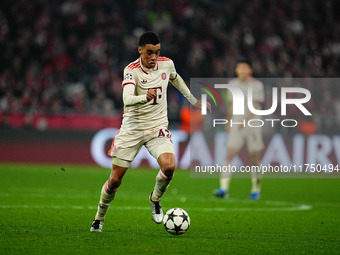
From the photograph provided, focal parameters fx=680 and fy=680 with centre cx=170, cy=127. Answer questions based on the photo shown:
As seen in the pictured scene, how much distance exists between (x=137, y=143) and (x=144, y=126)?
0.21m

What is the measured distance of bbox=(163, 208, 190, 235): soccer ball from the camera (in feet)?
24.1

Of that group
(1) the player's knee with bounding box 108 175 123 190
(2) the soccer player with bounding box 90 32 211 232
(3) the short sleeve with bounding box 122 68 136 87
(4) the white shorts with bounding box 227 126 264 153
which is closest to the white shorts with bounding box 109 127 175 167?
(2) the soccer player with bounding box 90 32 211 232

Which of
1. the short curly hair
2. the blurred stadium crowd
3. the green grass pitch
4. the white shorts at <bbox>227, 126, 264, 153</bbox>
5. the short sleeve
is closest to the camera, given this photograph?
the green grass pitch

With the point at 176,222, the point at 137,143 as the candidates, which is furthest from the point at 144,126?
the point at 176,222

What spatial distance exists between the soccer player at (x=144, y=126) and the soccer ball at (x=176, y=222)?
49 centimetres

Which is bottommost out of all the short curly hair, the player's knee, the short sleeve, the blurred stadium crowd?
the player's knee

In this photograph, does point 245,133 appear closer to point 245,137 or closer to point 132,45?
point 245,137

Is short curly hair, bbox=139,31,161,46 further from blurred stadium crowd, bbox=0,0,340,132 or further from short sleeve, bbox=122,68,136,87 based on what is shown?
blurred stadium crowd, bbox=0,0,340,132

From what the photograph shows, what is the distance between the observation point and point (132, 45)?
21609 millimetres

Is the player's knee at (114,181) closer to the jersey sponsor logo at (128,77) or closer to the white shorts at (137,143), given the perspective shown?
the white shorts at (137,143)

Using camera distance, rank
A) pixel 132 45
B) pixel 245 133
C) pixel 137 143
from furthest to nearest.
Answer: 1. pixel 132 45
2. pixel 245 133
3. pixel 137 143

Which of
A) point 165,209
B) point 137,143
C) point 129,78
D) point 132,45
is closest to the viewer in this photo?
point 129,78

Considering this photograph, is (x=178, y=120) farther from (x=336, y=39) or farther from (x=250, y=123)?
(x=336, y=39)

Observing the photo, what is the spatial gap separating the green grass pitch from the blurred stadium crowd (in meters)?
3.83
